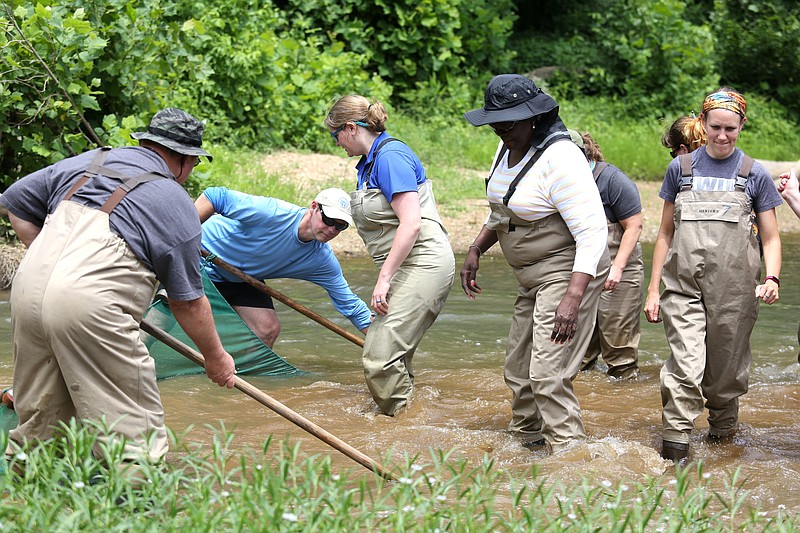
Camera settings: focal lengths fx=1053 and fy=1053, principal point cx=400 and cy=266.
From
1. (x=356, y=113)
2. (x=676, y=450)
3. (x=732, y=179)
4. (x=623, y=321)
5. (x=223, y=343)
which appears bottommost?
(x=623, y=321)

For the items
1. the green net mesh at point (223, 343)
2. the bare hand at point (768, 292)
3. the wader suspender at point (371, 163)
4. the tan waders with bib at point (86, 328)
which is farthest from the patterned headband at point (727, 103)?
the green net mesh at point (223, 343)

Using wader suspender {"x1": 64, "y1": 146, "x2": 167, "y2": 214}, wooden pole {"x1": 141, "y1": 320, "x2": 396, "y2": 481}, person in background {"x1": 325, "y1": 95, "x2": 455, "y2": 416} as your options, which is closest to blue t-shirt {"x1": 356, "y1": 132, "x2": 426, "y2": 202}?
person in background {"x1": 325, "y1": 95, "x2": 455, "y2": 416}

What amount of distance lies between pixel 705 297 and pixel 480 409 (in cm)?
181

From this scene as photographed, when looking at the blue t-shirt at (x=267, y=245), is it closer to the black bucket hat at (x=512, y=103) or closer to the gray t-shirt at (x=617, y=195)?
the gray t-shirt at (x=617, y=195)

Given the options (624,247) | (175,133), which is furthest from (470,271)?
(175,133)

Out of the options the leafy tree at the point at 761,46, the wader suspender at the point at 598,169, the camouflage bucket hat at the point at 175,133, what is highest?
the camouflage bucket hat at the point at 175,133

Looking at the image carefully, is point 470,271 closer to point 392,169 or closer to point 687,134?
point 392,169

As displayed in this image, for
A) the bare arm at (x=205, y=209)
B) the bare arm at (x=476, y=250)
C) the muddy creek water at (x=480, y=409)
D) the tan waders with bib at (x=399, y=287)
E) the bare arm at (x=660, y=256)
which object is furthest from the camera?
the bare arm at (x=205, y=209)

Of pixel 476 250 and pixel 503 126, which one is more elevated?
pixel 503 126

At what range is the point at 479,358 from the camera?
24.9ft

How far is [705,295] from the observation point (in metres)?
4.86

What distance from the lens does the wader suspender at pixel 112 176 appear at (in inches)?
150

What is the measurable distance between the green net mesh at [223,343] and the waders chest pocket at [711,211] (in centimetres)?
283

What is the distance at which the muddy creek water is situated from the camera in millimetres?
4906
